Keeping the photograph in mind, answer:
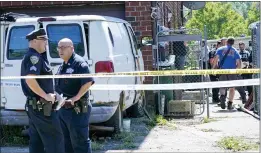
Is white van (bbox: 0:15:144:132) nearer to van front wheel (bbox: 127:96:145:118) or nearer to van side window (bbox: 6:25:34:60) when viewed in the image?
van side window (bbox: 6:25:34:60)

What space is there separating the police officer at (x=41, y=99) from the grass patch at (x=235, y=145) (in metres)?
2.66

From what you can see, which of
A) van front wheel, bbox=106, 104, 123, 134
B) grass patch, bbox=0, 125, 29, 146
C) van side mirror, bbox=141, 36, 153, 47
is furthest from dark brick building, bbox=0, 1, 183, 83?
grass patch, bbox=0, 125, 29, 146

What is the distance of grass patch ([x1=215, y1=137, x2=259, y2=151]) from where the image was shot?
7.28 m

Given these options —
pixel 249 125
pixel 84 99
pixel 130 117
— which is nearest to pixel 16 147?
pixel 84 99

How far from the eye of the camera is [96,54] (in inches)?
292

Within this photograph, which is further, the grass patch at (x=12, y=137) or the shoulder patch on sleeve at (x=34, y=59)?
the grass patch at (x=12, y=137)

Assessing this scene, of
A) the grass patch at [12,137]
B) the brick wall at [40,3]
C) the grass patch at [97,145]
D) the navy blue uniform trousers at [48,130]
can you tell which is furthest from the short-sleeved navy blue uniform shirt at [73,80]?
the brick wall at [40,3]

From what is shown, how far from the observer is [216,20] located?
4784 cm

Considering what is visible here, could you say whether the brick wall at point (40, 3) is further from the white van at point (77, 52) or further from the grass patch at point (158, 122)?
the white van at point (77, 52)

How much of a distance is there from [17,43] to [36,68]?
226 centimetres

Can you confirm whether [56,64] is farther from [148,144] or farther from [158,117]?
[158,117]

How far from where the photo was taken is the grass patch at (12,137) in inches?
315

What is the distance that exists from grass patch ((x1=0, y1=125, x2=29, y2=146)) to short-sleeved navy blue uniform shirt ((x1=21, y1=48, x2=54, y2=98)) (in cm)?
233

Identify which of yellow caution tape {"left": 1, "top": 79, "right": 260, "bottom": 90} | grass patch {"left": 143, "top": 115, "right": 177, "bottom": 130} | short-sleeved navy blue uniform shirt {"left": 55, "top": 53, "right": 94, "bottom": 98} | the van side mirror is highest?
the van side mirror
